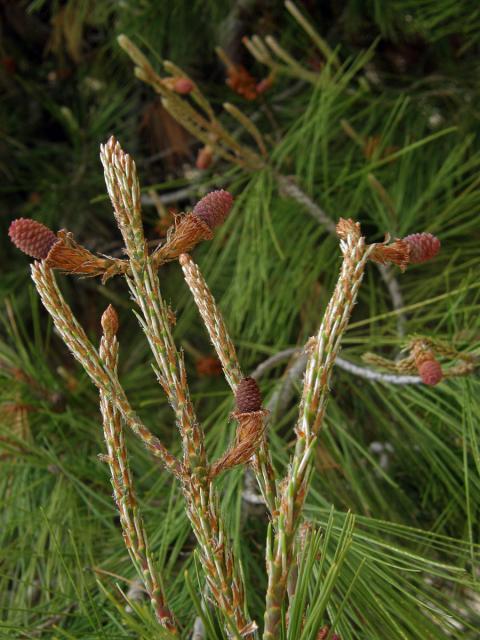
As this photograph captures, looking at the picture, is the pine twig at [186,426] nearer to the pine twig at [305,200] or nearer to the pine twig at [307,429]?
the pine twig at [307,429]

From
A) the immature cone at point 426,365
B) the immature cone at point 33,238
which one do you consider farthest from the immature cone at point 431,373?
the immature cone at point 33,238

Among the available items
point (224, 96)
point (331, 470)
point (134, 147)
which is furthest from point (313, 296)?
point (134, 147)

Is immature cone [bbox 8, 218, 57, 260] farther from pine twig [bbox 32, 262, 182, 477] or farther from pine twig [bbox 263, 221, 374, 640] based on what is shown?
pine twig [bbox 263, 221, 374, 640]

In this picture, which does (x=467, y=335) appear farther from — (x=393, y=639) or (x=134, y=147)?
(x=134, y=147)

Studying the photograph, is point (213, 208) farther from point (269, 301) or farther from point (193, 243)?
point (269, 301)

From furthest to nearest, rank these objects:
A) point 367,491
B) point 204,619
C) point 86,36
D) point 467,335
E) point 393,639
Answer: point 86,36, point 367,491, point 467,335, point 393,639, point 204,619

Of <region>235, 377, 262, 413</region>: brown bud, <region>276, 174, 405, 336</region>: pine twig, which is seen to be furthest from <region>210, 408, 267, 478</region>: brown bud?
<region>276, 174, 405, 336</region>: pine twig
